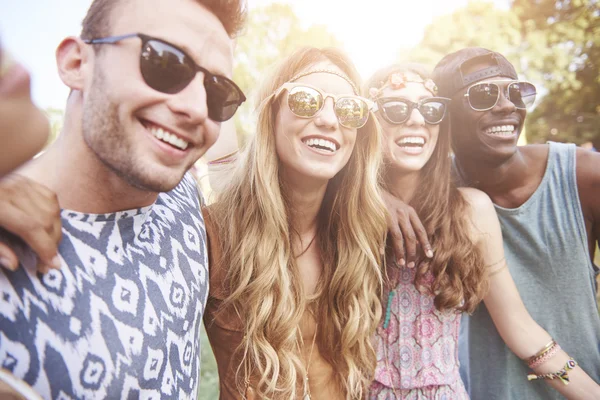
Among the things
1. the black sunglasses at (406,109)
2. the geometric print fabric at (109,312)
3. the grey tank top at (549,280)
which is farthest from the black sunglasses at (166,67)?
the grey tank top at (549,280)

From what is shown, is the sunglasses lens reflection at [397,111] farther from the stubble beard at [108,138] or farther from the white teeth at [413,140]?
the stubble beard at [108,138]

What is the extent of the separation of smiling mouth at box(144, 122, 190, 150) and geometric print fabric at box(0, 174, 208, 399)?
279 millimetres

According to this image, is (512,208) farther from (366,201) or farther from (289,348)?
(289,348)

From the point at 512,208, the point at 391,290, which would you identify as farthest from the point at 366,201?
the point at 512,208

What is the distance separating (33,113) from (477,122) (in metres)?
2.52

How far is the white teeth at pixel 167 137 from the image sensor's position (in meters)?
1.36

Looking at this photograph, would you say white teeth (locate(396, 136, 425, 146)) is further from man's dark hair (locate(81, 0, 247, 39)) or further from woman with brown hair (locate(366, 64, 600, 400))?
man's dark hair (locate(81, 0, 247, 39))

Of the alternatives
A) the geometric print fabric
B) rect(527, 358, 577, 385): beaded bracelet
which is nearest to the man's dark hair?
the geometric print fabric

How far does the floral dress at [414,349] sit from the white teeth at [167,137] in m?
1.50

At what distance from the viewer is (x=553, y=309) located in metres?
2.61

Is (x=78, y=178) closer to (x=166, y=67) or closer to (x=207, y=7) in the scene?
(x=166, y=67)

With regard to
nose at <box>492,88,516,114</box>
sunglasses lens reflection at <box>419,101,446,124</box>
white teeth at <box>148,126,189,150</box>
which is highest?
nose at <box>492,88,516,114</box>

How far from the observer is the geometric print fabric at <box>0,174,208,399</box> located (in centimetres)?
105

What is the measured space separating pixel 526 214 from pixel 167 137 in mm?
2376
